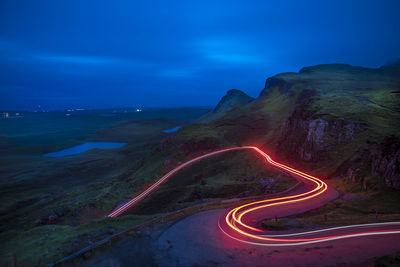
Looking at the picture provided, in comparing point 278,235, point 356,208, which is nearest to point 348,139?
point 356,208

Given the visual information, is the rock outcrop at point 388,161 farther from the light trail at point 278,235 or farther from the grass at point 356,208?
the light trail at point 278,235

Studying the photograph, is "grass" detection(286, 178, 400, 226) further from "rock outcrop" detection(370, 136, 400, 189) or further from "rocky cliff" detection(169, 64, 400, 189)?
"rocky cliff" detection(169, 64, 400, 189)

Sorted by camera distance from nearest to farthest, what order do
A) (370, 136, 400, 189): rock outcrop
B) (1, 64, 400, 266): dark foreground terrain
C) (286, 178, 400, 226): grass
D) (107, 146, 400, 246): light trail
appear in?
(107, 146, 400, 246): light trail
(1, 64, 400, 266): dark foreground terrain
(286, 178, 400, 226): grass
(370, 136, 400, 189): rock outcrop

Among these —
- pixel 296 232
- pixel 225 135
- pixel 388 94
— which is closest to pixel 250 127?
pixel 225 135

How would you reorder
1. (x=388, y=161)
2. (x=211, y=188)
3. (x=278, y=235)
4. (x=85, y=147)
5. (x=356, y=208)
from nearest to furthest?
1. (x=278, y=235)
2. (x=356, y=208)
3. (x=388, y=161)
4. (x=211, y=188)
5. (x=85, y=147)

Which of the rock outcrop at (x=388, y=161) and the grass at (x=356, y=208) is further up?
the rock outcrop at (x=388, y=161)

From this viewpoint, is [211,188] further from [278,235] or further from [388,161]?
[388,161]

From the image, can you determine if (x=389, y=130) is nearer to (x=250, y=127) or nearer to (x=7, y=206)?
(x=250, y=127)

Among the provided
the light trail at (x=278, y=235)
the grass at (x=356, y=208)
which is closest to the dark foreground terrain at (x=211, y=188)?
the grass at (x=356, y=208)

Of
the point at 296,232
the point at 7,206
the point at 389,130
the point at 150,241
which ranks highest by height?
the point at 389,130

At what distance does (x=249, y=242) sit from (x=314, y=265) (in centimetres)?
619

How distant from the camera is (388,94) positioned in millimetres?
68062

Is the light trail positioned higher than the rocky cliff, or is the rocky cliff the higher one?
the rocky cliff

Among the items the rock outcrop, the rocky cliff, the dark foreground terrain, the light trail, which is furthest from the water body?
the rock outcrop
